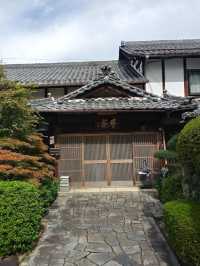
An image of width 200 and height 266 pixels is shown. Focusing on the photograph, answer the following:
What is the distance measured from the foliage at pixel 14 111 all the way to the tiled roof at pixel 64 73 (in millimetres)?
6911

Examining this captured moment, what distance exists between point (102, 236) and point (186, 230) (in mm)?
2997

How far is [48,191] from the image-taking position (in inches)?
439

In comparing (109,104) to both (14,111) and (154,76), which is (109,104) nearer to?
(14,111)

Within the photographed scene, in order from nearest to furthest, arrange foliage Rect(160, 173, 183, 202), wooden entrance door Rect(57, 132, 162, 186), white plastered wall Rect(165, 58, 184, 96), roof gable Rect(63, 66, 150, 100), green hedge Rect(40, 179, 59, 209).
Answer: foliage Rect(160, 173, 183, 202), green hedge Rect(40, 179, 59, 209), wooden entrance door Rect(57, 132, 162, 186), roof gable Rect(63, 66, 150, 100), white plastered wall Rect(165, 58, 184, 96)

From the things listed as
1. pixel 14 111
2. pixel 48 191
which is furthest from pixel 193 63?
pixel 14 111

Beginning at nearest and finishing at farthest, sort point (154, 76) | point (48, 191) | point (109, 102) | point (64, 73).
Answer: point (48, 191) → point (109, 102) → point (154, 76) → point (64, 73)

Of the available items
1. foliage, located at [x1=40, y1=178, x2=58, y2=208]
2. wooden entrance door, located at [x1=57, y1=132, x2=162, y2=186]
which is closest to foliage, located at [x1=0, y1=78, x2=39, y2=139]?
foliage, located at [x1=40, y1=178, x2=58, y2=208]

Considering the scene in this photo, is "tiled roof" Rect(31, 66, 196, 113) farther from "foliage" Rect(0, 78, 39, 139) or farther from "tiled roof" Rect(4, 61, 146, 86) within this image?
"tiled roof" Rect(4, 61, 146, 86)

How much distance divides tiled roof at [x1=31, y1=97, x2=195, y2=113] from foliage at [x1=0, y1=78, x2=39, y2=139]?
2630 mm

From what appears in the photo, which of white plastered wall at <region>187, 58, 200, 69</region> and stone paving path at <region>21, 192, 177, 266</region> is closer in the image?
stone paving path at <region>21, 192, 177, 266</region>

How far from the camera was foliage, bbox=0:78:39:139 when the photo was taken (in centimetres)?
1000

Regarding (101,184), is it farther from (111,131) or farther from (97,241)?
(97,241)

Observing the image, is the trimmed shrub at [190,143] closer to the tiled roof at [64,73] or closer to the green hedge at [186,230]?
the green hedge at [186,230]

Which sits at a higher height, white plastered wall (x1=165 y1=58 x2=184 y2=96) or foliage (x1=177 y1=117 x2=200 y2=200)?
white plastered wall (x1=165 y1=58 x2=184 y2=96)
